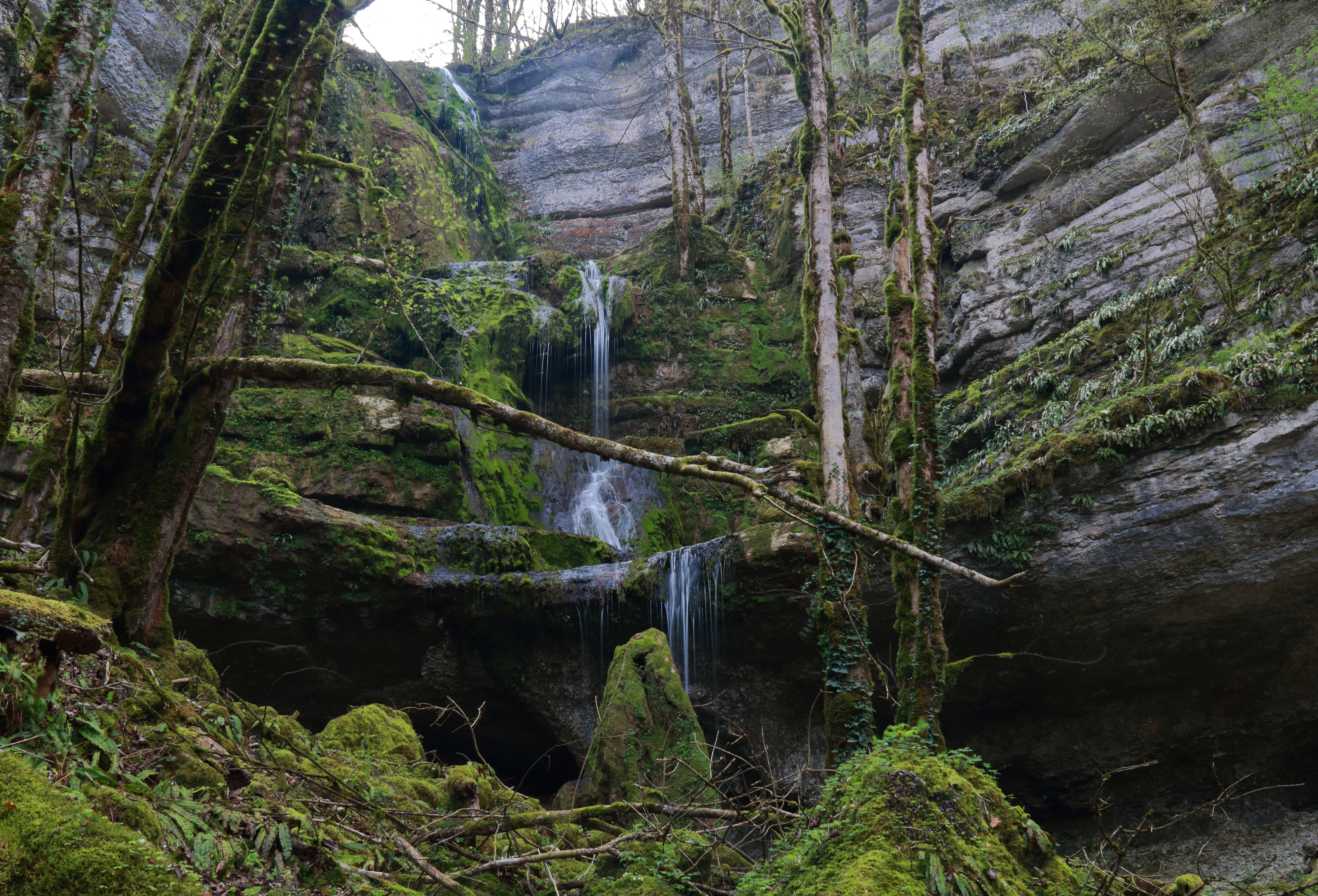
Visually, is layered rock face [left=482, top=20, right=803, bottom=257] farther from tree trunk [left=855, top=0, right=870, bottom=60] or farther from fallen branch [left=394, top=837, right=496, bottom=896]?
fallen branch [left=394, top=837, right=496, bottom=896]

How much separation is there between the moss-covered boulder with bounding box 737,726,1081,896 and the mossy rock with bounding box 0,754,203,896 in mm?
1979

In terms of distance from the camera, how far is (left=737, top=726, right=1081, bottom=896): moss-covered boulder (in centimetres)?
241

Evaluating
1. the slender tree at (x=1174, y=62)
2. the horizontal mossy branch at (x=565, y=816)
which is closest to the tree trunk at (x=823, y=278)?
the horizontal mossy branch at (x=565, y=816)

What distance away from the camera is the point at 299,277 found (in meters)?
14.1

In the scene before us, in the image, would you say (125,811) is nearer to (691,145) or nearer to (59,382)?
(59,382)

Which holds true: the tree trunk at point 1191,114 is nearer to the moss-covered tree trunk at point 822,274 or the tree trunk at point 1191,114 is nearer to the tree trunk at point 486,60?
the moss-covered tree trunk at point 822,274

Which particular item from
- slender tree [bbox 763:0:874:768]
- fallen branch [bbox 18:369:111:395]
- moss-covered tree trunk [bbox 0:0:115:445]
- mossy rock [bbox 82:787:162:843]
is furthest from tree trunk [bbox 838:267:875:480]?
mossy rock [bbox 82:787:162:843]

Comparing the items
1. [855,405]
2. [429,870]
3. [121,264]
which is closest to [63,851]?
[429,870]

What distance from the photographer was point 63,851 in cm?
169

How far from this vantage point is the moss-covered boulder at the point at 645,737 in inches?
246

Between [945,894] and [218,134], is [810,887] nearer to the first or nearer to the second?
[945,894]

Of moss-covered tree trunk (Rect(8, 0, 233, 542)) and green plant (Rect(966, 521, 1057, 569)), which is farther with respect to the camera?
green plant (Rect(966, 521, 1057, 569))

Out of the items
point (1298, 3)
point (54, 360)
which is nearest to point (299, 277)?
point (54, 360)

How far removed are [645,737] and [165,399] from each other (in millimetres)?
4676
